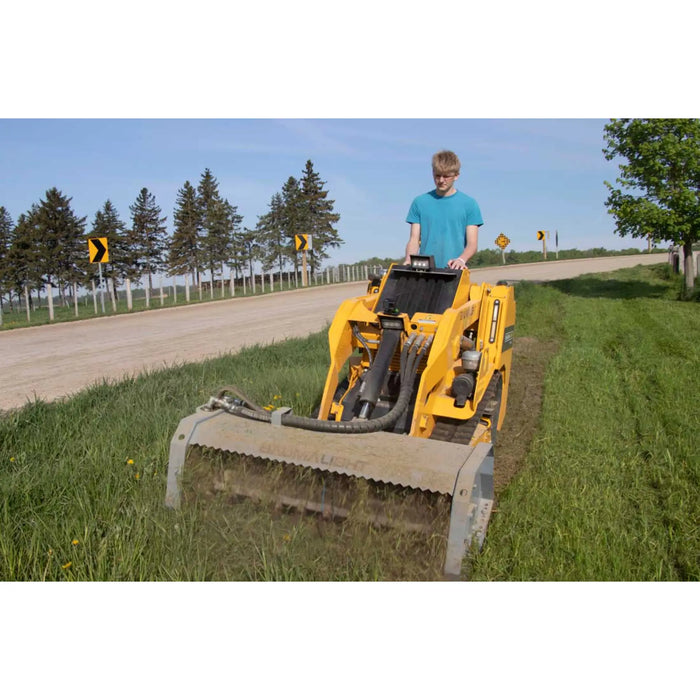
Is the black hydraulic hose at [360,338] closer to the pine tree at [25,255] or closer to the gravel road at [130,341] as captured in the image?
the gravel road at [130,341]

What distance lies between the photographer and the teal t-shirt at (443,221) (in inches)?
205

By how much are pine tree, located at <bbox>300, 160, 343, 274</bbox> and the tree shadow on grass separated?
14.7 m

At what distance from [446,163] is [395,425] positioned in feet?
7.40

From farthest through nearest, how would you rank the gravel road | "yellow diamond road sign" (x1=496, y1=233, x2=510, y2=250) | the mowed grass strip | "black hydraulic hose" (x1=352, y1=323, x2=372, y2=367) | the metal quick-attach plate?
"yellow diamond road sign" (x1=496, y1=233, x2=510, y2=250) → the gravel road → "black hydraulic hose" (x1=352, y1=323, x2=372, y2=367) → the mowed grass strip → the metal quick-attach plate

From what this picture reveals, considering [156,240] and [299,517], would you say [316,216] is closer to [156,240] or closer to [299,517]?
[156,240]

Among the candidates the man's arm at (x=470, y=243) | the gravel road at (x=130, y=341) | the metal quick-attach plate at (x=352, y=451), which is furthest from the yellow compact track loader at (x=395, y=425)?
the gravel road at (x=130, y=341)

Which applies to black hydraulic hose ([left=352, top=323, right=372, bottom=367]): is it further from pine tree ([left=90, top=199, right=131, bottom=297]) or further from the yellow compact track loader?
pine tree ([left=90, top=199, right=131, bottom=297])

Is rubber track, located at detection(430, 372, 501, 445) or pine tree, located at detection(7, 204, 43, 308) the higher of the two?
pine tree, located at detection(7, 204, 43, 308)

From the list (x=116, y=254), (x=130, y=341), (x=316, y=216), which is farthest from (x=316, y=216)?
(x=130, y=341)

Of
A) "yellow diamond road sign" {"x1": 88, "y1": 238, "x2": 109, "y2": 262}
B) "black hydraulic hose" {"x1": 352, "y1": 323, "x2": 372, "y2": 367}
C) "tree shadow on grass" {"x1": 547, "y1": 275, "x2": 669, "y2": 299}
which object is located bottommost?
"tree shadow on grass" {"x1": 547, "y1": 275, "x2": 669, "y2": 299}

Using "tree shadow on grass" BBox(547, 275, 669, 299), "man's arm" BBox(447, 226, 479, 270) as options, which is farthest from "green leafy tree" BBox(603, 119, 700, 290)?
"man's arm" BBox(447, 226, 479, 270)

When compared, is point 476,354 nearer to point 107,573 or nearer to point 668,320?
point 107,573

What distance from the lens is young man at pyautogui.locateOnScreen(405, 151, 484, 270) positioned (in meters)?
5.12

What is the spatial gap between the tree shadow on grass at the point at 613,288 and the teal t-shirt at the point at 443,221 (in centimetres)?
1659
